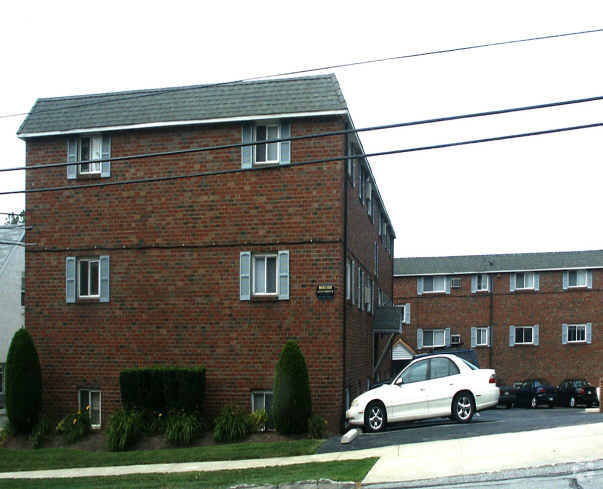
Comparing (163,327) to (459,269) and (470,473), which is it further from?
(459,269)

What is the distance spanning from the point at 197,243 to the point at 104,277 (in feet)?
9.10

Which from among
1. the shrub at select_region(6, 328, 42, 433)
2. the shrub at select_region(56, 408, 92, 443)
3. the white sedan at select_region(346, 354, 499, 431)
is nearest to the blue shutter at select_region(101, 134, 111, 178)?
Result: the shrub at select_region(6, 328, 42, 433)

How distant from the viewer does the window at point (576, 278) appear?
48.1m

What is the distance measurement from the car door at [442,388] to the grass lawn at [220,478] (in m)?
4.70

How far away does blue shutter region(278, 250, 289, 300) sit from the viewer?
67.4 feet

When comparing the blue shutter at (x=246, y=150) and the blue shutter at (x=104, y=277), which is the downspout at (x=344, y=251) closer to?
the blue shutter at (x=246, y=150)

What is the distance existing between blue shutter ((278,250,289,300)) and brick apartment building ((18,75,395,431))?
0.04 metres

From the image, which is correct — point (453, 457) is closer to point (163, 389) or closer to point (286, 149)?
point (163, 389)

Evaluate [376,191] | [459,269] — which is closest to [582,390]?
[459,269]

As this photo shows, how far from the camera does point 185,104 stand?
21.9 meters

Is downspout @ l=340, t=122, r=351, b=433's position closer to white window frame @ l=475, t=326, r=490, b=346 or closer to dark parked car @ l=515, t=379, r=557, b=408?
dark parked car @ l=515, t=379, r=557, b=408

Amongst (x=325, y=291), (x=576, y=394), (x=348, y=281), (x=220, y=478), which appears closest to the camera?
(x=220, y=478)

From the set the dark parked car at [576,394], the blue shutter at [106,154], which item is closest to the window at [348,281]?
the blue shutter at [106,154]

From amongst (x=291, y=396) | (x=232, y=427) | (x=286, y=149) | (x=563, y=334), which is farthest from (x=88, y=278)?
(x=563, y=334)
